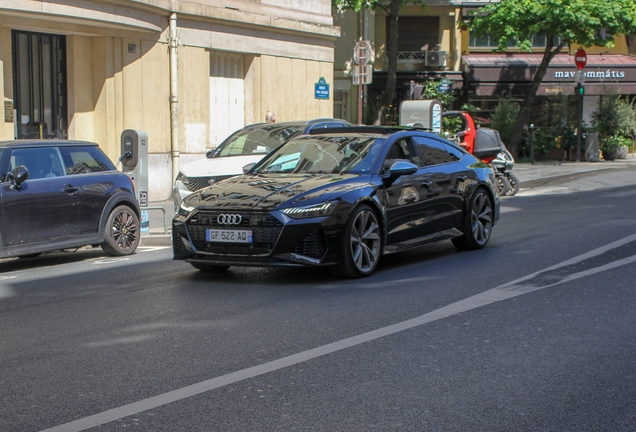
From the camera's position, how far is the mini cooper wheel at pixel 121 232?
11.5 meters

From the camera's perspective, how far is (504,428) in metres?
4.49

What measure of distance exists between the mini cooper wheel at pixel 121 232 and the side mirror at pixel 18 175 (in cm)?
153

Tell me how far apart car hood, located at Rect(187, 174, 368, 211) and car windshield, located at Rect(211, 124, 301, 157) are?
19.8 ft

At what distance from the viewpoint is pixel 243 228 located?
8484mm

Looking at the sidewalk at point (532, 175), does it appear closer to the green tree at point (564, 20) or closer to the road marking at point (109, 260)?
the road marking at point (109, 260)

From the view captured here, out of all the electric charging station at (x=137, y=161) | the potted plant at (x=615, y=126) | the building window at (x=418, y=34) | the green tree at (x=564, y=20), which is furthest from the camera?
the building window at (x=418, y=34)

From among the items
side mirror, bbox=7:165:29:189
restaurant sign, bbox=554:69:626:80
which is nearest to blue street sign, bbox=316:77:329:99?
side mirror, bbox=7:165:29:189

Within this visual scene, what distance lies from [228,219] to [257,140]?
733cm

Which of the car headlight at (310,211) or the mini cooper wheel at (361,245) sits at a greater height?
the car headlight at (310,211)

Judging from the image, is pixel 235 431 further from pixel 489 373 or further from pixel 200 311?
pixel 200 311

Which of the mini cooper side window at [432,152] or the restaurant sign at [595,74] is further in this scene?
the restaurant sign at [595,74]

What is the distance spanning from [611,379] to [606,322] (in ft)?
5.22

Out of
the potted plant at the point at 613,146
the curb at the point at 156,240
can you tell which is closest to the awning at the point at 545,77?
the potted plant at the point at 613,146

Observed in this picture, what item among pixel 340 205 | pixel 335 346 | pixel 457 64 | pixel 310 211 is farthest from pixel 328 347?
pixel 457 64
